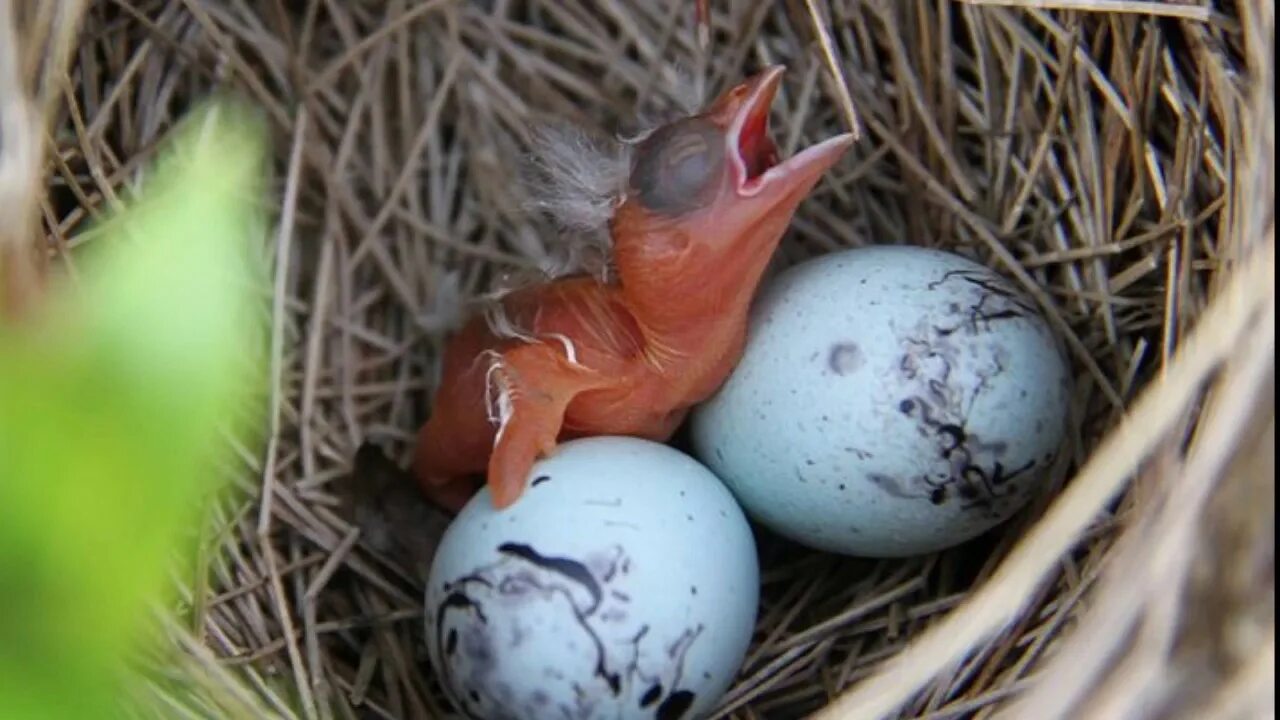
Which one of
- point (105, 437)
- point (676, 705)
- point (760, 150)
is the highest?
point (105, 437)

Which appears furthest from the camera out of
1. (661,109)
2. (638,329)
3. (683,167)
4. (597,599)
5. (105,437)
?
(661,109)

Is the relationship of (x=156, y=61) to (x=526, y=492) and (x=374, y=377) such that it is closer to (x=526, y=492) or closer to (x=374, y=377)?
(x=374, y=377)

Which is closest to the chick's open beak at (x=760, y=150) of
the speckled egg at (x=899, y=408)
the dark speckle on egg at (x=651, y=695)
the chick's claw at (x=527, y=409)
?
the speckled egg at (x=899, y=408)

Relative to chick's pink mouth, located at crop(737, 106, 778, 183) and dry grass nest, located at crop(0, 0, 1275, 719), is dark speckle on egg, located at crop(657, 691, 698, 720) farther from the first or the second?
chick's pink mouth, located at crop(737, 106, 778, 183)

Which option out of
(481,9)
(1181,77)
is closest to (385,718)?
(481,9)

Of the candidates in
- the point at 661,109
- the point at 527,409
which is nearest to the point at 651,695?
the point at 527,409

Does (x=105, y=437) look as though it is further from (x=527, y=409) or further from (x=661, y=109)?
(x=661, y=109)
